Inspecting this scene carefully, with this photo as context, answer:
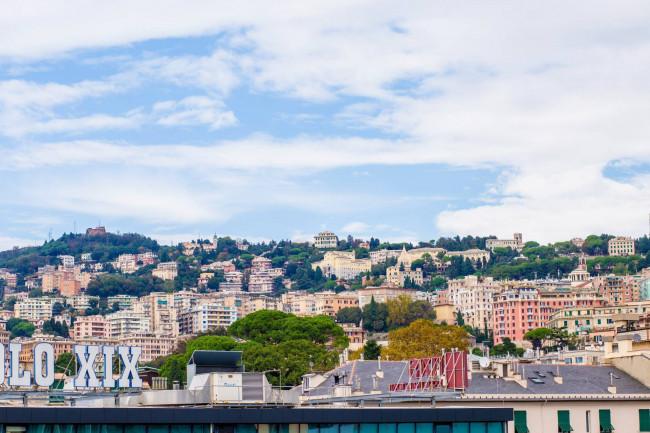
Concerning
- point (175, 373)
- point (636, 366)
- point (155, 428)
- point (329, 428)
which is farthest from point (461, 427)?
point (175, 373)

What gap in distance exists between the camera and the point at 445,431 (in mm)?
49156

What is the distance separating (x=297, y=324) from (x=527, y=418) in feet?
368

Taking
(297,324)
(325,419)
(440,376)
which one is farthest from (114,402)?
(297,324)

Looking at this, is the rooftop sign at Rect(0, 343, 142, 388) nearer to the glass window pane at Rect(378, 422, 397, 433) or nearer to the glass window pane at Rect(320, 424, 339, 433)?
the glass window pane at Rect(320, 424, 339, 433)

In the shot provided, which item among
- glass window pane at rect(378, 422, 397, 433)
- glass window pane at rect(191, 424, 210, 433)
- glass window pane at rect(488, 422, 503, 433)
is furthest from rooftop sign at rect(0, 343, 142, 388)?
glass window pane at rect(488, 422, 503, 433)

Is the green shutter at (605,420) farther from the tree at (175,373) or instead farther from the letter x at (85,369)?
the tree at (175,373)

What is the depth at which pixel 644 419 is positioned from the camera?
72.2m

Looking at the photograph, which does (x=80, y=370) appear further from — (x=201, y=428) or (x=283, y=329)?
(x=283, y=329)

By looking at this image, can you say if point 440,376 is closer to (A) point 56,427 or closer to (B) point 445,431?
(B) point 445,431

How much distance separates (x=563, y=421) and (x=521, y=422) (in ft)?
9.78

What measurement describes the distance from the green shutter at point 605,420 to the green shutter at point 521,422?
16.4 feet

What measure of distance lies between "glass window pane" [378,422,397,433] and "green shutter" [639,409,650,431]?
28.9 m

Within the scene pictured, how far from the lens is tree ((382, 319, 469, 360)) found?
135875 mm

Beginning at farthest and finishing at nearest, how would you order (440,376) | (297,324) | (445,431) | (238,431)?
(297,324)
(440,376)
(445,431)
(238,431)
